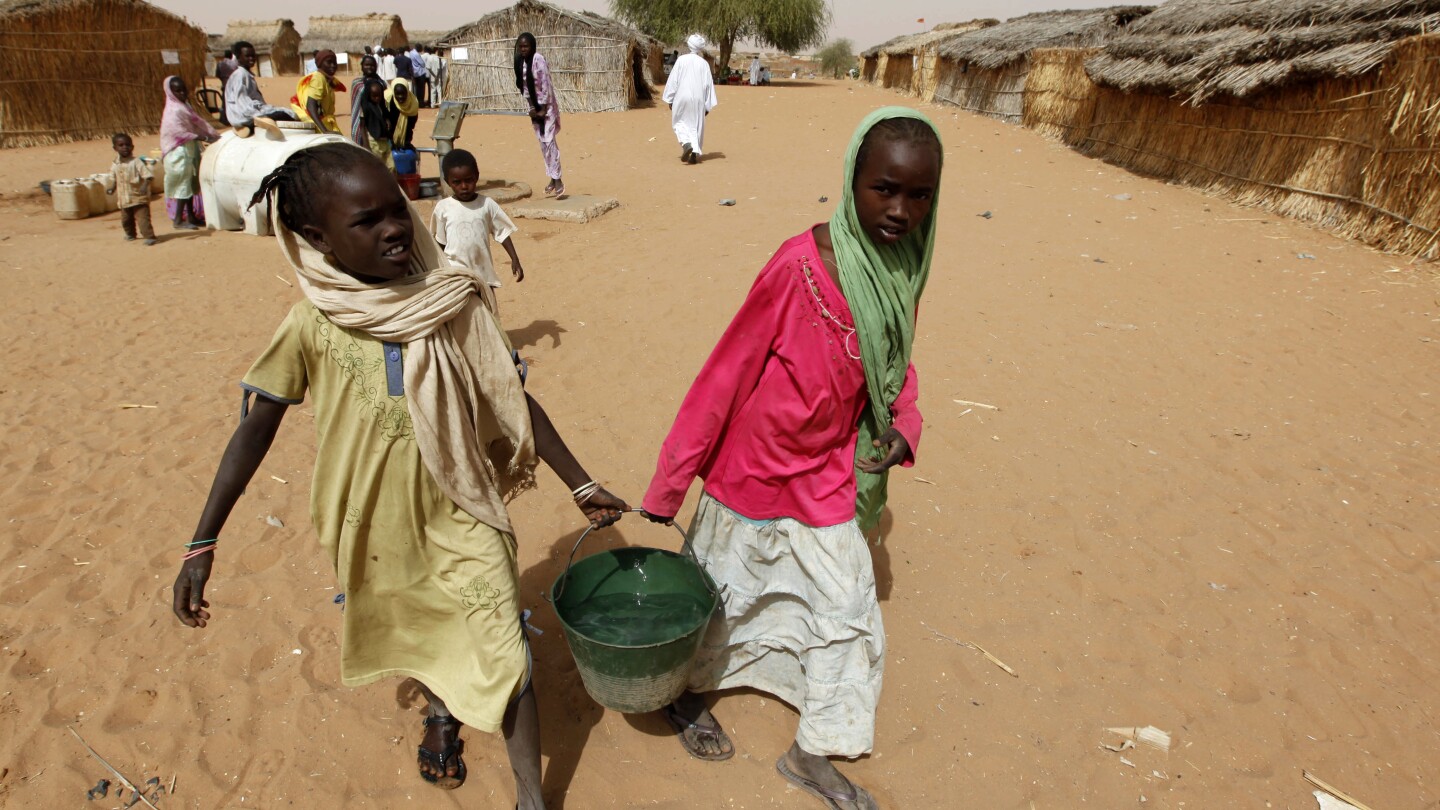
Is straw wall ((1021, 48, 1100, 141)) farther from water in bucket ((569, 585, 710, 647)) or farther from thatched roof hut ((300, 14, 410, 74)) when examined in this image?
thatched roof hut ((300, 14, 410, 74))

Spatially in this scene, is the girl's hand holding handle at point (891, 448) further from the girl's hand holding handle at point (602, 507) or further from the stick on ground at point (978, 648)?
the stick on ground at point (978, 648)

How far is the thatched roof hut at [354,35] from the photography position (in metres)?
33.2

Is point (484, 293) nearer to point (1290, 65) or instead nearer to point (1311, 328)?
point (1311, 328)

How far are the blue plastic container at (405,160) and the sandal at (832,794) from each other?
8.54 meters

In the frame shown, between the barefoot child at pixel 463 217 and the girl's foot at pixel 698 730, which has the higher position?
the barefoot child at pixel 463 217

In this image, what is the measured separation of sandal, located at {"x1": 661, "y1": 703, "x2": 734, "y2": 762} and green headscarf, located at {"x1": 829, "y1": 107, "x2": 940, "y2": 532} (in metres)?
1.07

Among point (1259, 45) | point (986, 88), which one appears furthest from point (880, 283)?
point (986, 88)

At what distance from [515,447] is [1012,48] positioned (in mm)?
19044

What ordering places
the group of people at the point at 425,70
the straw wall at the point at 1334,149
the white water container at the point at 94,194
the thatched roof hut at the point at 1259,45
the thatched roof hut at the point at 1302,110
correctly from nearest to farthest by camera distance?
the straw wall at the point at 1334,149
the thatched roof hut at the point at 1302,110
the thatched roof hut at the point at 1259,45
the white water container at the point at 94,194
the group of people at the point at 425,70

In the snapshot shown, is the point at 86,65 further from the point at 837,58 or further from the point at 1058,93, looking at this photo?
the point at 837,58

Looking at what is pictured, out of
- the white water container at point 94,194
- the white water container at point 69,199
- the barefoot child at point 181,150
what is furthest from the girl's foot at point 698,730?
the white water container at point 94,194

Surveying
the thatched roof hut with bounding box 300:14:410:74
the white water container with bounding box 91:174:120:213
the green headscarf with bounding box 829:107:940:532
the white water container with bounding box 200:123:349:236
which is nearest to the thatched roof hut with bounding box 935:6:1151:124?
the white water container with bounding box 200:123:349:236

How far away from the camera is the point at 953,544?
342cm

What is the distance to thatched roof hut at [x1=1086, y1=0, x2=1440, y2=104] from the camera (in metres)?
7.88
